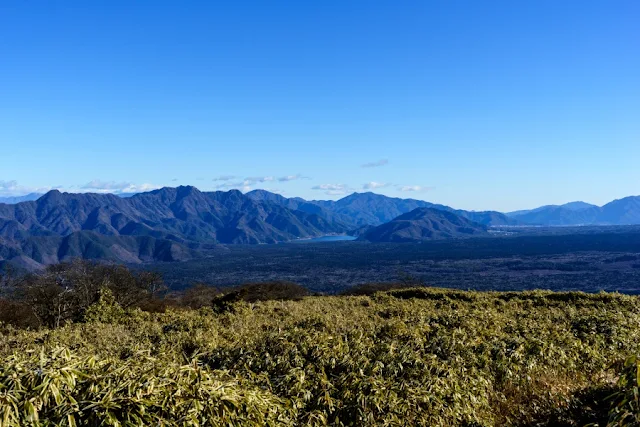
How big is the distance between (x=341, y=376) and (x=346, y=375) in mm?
86

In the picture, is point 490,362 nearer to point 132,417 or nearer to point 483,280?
point 132,417

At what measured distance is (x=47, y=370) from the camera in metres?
4.44

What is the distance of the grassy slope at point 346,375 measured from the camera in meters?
4.45

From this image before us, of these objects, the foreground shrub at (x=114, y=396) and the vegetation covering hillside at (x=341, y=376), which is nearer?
the foreground shrub at (x=114, y=396)

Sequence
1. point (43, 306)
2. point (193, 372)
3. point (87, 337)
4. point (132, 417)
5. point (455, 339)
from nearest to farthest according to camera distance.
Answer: point (132, 417) → point (193, 372) → point (455, 339) → point (87, 337) → point (43, 306)

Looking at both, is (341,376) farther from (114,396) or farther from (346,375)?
(114,396)

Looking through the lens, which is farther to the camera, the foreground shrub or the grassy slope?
the grassy slope

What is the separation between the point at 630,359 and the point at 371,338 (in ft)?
21.4

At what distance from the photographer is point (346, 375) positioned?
747 cm

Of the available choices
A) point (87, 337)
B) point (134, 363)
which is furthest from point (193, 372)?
point (87, 337)

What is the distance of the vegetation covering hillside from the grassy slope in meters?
0.02

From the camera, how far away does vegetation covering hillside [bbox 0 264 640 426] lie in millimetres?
4363

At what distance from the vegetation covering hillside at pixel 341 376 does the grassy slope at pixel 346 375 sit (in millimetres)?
21

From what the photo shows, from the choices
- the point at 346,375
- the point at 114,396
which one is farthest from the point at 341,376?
the point at 114,396
